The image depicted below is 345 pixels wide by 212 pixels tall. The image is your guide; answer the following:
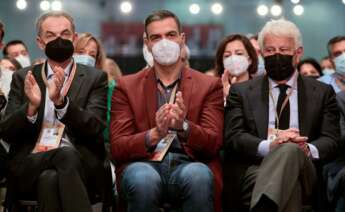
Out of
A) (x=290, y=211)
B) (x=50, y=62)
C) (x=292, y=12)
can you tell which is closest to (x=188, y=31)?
(x=292, y=12)

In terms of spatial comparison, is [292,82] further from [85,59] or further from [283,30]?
[85,59]

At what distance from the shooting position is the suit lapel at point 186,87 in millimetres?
4012

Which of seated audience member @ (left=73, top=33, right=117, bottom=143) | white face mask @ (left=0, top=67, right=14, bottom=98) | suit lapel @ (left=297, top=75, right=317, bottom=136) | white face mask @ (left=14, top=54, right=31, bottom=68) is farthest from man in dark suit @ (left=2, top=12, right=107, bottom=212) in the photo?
white face mask @ (left=14, top=54, right=31, bottom=68)

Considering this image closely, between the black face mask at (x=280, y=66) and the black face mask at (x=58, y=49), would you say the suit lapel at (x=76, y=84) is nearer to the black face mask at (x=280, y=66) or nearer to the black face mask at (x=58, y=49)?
the black face mask at (x=58, y=49)

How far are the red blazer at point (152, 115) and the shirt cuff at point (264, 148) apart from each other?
0.86 feet

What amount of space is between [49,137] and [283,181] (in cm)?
146

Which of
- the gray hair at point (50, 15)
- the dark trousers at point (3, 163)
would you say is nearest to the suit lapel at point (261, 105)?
the gray hair at point (50, 15)

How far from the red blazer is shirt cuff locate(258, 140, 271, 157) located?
26 centimetres

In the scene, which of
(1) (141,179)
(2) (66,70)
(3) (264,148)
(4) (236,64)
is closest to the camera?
(1) (141,179)

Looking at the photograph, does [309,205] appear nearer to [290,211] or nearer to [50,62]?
[290,211]

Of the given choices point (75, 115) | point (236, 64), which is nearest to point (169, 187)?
point (75, 115)

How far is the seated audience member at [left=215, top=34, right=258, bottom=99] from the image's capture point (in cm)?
517

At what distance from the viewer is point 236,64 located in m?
5.16

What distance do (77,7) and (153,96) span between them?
7943mm
